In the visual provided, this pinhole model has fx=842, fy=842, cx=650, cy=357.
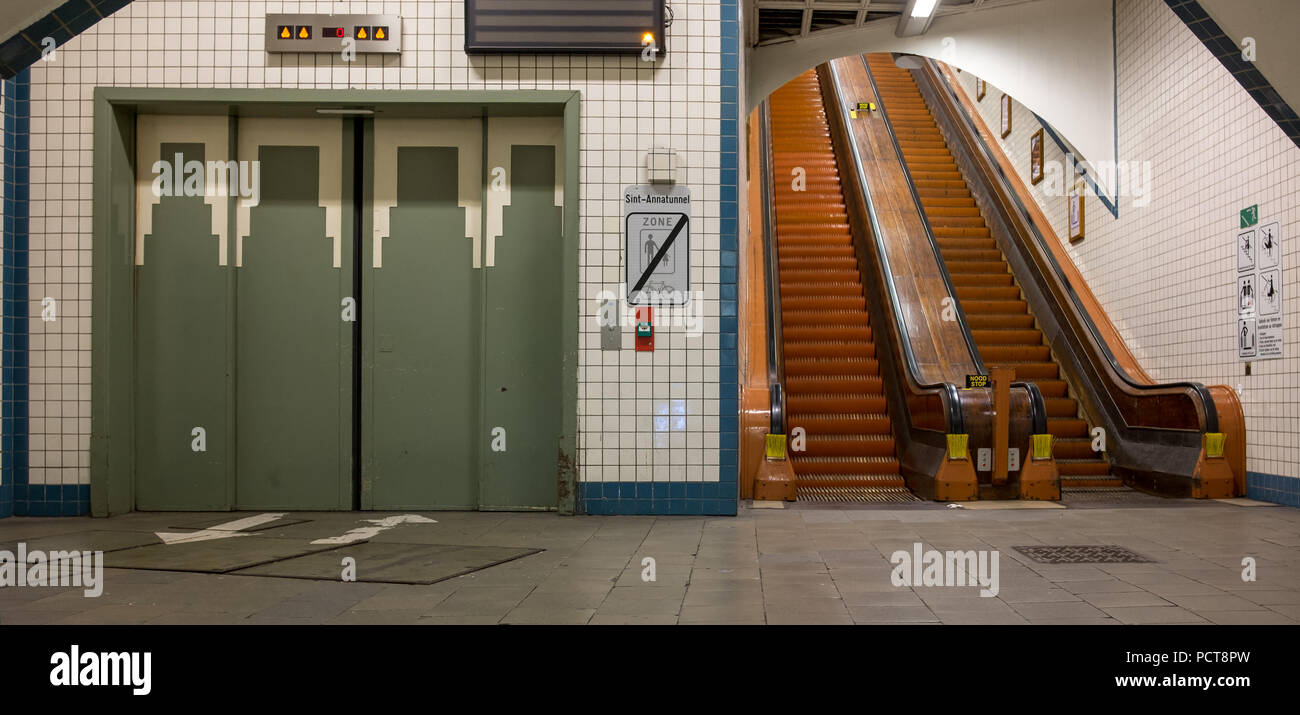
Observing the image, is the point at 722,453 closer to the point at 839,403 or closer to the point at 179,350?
the point at 839,403

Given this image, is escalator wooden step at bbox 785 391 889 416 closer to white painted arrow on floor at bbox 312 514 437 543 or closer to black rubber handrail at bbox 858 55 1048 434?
black rubber handrail at bbox 858 55 1048 434

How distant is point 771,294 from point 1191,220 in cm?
409

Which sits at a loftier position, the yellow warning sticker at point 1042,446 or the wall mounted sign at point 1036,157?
the wall mounted sign at point 1036,157

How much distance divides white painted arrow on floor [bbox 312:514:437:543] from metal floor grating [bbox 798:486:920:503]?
317 centimetres

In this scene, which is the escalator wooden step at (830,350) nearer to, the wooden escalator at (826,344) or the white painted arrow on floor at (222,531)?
the wooden escalator at (826,344)

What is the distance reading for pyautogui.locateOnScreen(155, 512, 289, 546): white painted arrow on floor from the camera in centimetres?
515

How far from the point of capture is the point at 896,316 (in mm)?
9148

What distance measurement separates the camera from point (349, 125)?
6.53 meters

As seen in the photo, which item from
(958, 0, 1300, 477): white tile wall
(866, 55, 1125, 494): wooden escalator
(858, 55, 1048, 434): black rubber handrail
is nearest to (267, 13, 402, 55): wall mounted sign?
(866, 55, 1125, 494): wooden escalator

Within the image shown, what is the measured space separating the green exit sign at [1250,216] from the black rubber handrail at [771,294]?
412cm

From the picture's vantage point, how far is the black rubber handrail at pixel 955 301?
288 inches

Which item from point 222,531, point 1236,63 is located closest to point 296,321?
point 222,531

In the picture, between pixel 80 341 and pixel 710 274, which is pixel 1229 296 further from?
pixel 80 341

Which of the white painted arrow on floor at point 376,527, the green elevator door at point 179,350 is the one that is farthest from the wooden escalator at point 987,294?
the green elevator door at point 179,350
